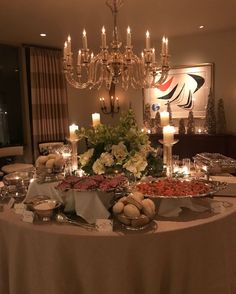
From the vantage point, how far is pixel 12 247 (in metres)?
1.69

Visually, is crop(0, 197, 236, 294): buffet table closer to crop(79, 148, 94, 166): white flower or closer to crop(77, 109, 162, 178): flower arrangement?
crop(77, 109, 162, 178): flower arrangement

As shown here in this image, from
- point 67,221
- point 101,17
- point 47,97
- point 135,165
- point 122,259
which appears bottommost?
point 122,259

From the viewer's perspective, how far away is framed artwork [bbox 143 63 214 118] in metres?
5.45

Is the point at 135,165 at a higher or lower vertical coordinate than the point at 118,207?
higher

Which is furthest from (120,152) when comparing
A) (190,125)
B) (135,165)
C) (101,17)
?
(190,125)

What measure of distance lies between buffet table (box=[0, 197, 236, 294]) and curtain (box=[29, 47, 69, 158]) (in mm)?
4285

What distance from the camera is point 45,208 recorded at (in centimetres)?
172

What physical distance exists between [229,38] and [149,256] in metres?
4.67

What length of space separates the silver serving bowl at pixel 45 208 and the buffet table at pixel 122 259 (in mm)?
66

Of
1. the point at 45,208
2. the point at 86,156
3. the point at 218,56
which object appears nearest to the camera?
the point at 45,208

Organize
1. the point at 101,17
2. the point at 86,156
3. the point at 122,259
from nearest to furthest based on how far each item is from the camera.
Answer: the point at 122,259
the point at 86,156
the point at 101,17

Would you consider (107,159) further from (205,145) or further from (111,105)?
(111,105)

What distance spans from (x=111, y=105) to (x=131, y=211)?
16.4 ft

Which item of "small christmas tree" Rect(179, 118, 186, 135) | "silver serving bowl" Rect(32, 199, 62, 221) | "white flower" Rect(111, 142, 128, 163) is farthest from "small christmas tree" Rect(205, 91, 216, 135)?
"silver serving bowl" Rect(32, 199, 62, 221)
